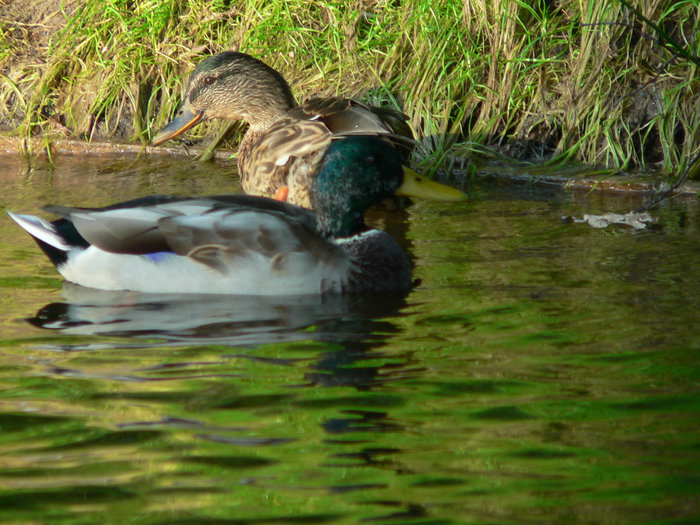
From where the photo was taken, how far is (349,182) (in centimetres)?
465

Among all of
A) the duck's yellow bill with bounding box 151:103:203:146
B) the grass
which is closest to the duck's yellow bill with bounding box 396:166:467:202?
the grass

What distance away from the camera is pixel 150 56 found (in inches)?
307

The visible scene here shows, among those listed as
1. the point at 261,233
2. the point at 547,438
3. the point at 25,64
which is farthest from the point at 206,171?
the point at 547,438

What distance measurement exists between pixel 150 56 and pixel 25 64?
1116 mm

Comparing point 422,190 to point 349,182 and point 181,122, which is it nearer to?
point 349,182

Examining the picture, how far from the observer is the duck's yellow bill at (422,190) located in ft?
16.0

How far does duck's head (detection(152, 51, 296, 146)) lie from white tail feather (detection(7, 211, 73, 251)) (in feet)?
6.67

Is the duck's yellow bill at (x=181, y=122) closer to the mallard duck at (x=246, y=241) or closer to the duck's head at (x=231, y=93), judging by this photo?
the duck's head at (x=231, y=93)

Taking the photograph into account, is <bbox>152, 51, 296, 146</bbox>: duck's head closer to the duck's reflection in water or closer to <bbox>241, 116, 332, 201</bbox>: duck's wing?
<bbox>241, 116, 332, 201</bbox>: duck's wing

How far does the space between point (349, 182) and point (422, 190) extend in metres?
0.42

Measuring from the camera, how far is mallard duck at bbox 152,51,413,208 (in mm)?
5703

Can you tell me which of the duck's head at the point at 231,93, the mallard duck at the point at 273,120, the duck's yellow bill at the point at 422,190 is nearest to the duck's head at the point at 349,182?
the duck's yellow bill at the point at 422,190

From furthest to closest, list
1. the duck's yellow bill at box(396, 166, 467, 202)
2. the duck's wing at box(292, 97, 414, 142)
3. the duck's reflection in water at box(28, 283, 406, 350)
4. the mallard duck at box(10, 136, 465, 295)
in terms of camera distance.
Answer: the duck's wing at box(292, 97, 414, 142) < the duck's yellow bill at box(396, 166, 467, 202) < the mallard duck at box(10, 136, 465, 295) < the duck's reflection in water at box(28, 283, 406, 350)

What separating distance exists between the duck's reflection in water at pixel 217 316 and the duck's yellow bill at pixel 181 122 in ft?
7.36
